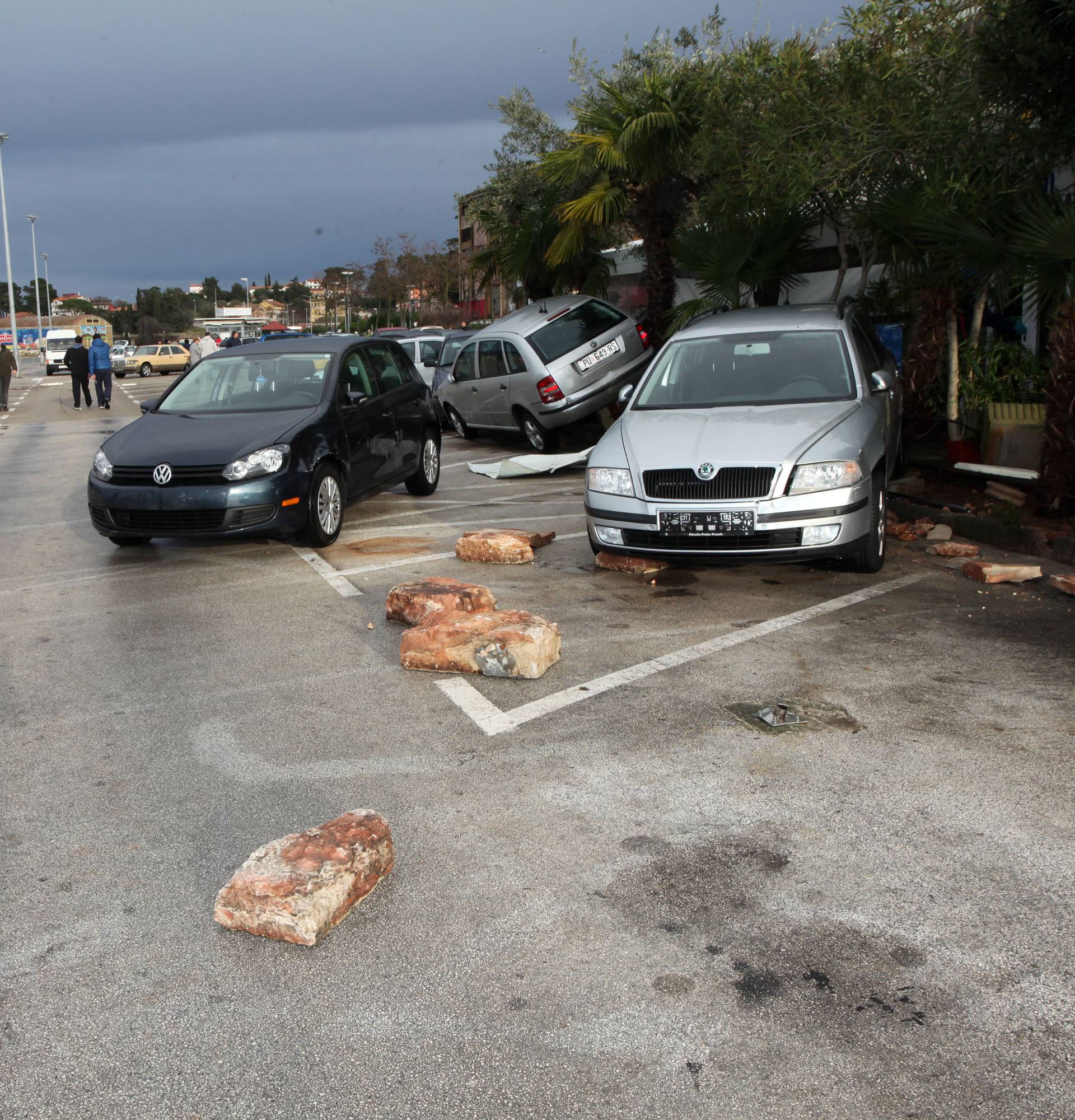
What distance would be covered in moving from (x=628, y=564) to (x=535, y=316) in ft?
28.0

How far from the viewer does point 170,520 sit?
8.35 meters

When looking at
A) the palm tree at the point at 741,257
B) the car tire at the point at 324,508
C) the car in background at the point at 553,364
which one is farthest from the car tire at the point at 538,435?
the car tire at the point at 324,508

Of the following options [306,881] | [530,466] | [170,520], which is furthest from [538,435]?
[306,881]

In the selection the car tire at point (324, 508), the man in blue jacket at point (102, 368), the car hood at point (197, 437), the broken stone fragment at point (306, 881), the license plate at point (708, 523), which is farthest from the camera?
the man in blue jacket at point (102, 368)

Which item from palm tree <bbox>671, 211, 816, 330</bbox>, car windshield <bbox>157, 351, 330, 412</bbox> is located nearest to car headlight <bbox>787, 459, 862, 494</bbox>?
car windshield <bbox>157, 351, 330, 412</bbox>

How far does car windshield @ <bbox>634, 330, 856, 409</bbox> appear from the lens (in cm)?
789

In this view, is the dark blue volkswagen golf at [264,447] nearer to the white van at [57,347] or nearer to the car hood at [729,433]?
the car hood at [729,433]

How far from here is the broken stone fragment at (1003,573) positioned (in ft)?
23.9

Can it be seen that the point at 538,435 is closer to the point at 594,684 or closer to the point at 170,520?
the point at 170,520

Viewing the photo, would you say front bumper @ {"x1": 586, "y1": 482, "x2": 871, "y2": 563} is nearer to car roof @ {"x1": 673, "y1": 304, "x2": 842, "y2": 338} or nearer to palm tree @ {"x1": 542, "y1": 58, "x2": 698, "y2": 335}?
car roof @ {"x1": 673, "y1": 304, "x2": 842, "y2": 338}

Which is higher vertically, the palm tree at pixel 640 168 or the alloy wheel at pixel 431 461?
the palm tree at pixel 640 168

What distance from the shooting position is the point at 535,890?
3533mm

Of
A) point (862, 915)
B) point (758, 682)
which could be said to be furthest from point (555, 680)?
point (862, 915)

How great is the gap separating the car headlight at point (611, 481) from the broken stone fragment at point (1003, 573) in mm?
2345
